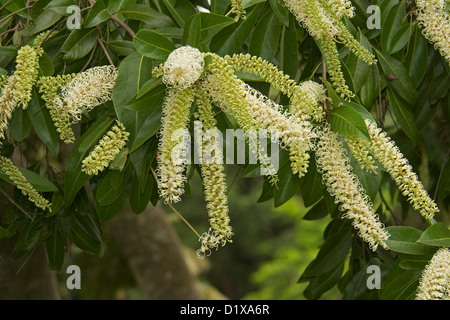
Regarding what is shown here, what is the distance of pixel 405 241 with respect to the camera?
1.48 metres

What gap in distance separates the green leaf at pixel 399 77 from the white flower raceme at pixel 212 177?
26.2 inches

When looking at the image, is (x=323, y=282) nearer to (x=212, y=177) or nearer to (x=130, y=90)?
(x=212, y=177)

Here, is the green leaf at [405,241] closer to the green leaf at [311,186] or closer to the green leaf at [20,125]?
the green leaf at [311,186]

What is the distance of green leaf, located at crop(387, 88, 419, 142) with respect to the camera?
5.94 feet

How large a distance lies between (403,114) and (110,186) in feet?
2.91

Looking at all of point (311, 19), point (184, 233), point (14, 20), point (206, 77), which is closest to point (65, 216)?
point (14, 20)

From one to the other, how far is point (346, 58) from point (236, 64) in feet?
1.78

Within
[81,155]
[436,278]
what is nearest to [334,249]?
[436,278]

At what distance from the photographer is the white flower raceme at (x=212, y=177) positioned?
1.32 m

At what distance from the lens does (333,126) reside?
1368 mm

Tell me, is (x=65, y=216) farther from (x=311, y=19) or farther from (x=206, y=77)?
(x=311, y=19)

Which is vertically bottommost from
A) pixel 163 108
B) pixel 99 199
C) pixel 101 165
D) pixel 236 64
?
pixel 99 199

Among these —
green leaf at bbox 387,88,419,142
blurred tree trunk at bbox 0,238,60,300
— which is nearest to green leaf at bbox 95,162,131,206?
green leaf at bbox 387,88,419,142

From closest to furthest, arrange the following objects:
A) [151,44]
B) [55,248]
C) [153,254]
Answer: [151,44] < [55,248] < [153,254]
